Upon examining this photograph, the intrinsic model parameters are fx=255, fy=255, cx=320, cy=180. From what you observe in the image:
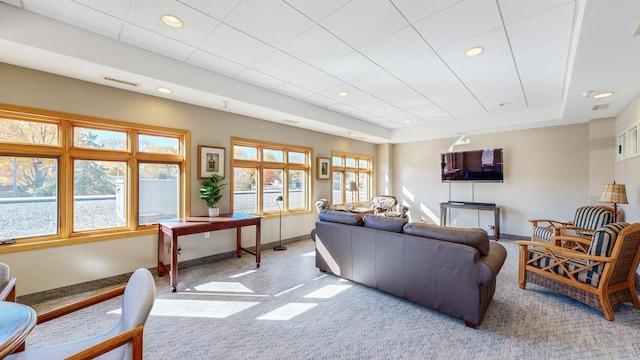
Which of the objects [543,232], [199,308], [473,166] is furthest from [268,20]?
[473,166]

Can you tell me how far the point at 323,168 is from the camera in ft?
20.0

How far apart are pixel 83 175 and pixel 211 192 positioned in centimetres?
150

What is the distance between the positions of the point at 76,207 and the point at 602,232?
5.84 meters

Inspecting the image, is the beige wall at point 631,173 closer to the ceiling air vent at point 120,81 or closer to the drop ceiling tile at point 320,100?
the drop ceiling tile at point 320,100

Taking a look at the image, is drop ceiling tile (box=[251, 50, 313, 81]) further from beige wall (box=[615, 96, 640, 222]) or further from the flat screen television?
the flat screen television

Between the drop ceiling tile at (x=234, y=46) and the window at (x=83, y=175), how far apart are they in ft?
5.09

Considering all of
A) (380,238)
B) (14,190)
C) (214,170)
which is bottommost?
(380,238)

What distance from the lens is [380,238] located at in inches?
117

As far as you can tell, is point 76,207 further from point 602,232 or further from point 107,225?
point 602,232

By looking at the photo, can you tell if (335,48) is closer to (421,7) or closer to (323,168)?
(421,7)

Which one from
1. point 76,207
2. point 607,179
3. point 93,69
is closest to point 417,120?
point 607,179

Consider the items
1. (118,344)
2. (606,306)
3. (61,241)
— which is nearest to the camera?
(118,344)

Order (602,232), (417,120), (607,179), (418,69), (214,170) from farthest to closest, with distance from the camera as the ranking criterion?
(417,120)
(607,179)
(214,170)
(418,69)
(602,232)

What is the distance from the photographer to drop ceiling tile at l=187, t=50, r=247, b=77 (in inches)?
119
